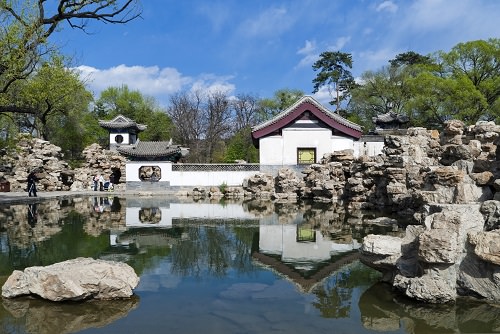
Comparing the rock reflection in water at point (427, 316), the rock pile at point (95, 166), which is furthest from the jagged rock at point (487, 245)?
the rock pile at point (95, 166)

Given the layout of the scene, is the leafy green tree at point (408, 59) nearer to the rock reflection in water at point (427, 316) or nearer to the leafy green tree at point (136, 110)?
the leafy green tree at point (136, 110)

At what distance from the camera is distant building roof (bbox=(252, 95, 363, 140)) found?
30141mm

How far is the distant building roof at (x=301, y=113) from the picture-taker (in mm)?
30141

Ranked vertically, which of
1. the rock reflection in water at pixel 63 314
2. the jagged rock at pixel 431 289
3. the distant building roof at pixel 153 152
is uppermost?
the distant building roof at pixel 153 152

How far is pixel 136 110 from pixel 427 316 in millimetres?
48560

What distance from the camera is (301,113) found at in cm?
3028

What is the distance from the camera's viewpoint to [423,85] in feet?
107

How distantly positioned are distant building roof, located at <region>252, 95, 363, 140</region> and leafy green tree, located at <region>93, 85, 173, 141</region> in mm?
19682

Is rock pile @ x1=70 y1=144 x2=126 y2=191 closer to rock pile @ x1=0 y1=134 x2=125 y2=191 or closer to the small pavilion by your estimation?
rock pile @ x1=0 y1=134 x2=125 y2=191

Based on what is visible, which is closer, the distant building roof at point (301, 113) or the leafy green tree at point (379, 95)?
the distant building roof at point (301, 113)

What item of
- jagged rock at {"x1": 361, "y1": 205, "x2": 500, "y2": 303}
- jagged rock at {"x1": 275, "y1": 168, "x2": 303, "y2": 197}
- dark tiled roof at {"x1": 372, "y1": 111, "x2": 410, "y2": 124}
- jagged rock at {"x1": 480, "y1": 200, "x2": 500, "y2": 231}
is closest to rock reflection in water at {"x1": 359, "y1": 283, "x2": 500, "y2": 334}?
jagged rock at {"x1": 361, "y1": 205, "x2": 500, "y2": 303}

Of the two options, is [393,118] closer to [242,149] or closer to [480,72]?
[480,72]

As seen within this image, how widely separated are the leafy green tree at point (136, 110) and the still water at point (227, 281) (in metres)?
32.9

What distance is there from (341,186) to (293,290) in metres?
17.8
